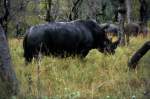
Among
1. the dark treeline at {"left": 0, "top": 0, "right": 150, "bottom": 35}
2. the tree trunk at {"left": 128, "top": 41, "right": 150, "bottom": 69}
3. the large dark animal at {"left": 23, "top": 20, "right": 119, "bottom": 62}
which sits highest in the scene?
the tree trunk at {"left": 128, "top": 41, "right": 150, "bottom": 69}

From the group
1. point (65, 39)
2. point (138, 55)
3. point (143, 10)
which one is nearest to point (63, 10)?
point (143, 10)

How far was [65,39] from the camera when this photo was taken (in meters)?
14.1

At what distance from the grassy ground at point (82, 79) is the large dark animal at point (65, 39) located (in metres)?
0.63

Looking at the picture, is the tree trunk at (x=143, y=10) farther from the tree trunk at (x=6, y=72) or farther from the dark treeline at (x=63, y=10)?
the tree trunk at (x=6, y=72)

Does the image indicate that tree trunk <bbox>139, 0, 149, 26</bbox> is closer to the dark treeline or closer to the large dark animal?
the dark treeline

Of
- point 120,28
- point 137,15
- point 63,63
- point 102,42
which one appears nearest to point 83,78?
point 63,63

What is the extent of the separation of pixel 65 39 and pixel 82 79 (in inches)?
165

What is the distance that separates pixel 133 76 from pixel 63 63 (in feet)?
9.25

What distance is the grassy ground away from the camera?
7.74 metres

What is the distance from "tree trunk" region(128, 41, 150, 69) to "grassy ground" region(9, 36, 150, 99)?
12 centimetres

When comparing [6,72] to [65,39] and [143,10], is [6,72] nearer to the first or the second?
[65,39]

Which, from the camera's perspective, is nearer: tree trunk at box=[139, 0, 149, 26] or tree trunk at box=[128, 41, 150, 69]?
tree trunk at box=[128, 41, 150, 69]

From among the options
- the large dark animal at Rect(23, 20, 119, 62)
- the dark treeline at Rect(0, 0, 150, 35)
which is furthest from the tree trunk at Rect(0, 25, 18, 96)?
the dark treeline at Rect(0, 0, 150, 35)

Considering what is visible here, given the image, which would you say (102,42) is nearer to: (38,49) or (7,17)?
(38,49)
